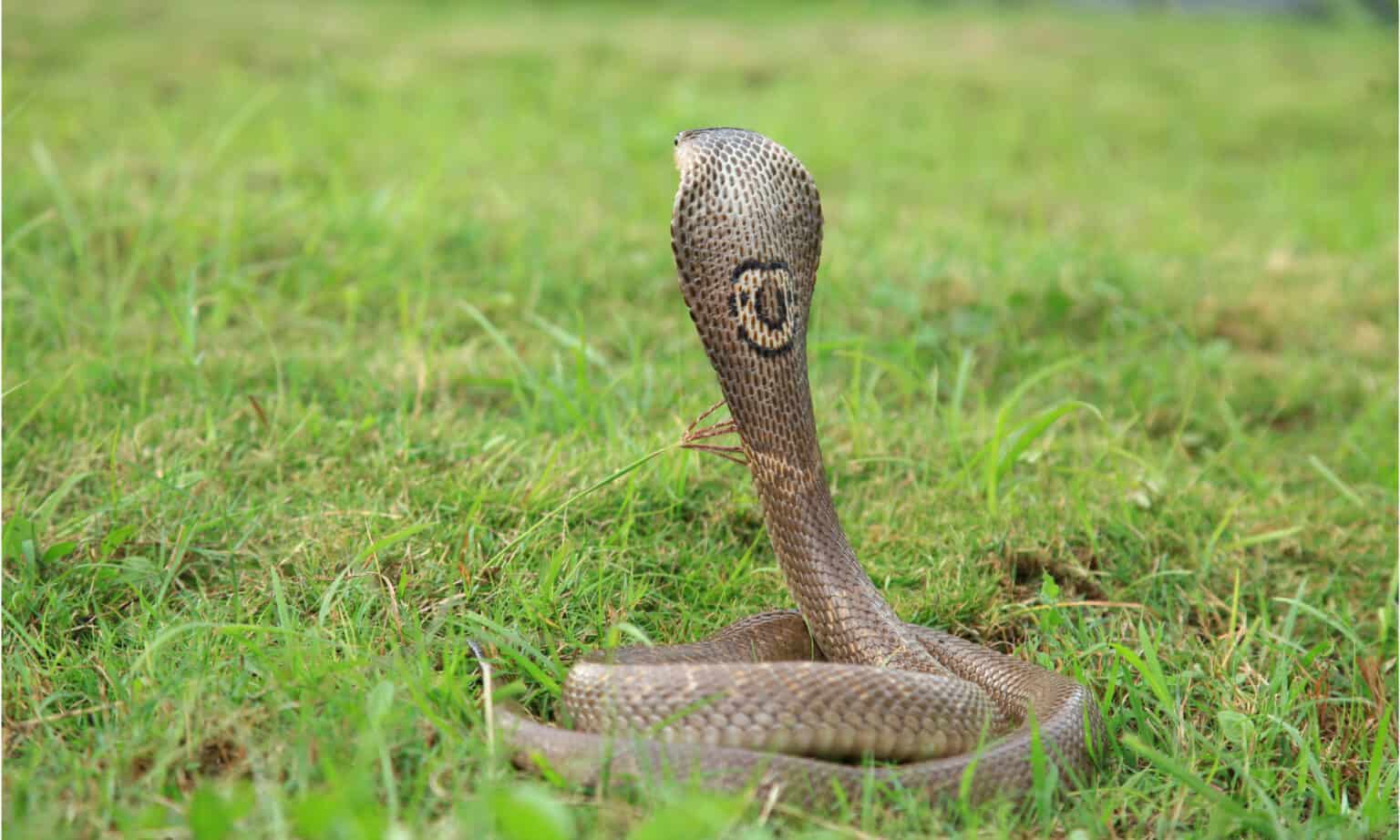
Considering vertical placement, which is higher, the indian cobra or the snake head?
the snake head

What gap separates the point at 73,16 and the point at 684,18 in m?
5.20

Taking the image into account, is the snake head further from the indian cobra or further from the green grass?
the green grass

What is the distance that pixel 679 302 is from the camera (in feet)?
17.0

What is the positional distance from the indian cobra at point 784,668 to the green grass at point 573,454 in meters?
0.09

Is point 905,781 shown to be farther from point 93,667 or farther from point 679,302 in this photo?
point 679,302

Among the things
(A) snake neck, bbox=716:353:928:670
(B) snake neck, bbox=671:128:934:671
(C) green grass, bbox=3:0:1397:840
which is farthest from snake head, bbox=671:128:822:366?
(C) green grass, bbox=3:0:1397:840

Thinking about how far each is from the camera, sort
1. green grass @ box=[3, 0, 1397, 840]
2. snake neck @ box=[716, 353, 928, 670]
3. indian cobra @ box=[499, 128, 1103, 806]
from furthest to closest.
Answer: snake neck @ box=[716, 353, 928, 670], green grass @ box=[3, 0, 1397, 840], indian cobra @ box=[499, 128, 1103, 806]

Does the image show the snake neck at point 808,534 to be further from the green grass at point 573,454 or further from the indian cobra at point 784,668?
the green grass at point 573,454

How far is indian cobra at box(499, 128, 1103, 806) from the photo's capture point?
2.40m

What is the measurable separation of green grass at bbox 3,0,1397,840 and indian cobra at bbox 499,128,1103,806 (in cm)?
9

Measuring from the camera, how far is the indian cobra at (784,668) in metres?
2.40

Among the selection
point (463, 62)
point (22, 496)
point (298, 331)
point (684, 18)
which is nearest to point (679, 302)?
point (298, 331)

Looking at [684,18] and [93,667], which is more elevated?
[684,18]

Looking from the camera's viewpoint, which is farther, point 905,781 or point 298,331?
point 298,331
